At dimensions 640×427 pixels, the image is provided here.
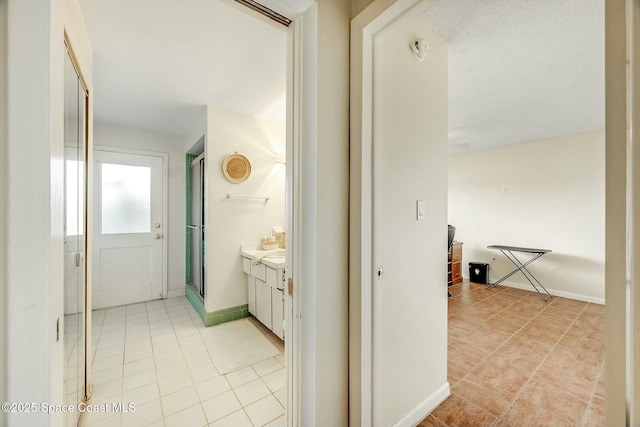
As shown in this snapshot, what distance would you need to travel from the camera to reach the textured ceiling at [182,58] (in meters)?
1.54

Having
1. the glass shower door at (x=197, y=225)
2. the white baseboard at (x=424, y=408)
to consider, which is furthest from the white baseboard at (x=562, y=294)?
the glass shower door at (x=197, y=225)

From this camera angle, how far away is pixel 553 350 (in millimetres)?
2393

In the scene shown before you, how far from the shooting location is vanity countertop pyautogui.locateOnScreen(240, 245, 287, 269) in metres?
2.38

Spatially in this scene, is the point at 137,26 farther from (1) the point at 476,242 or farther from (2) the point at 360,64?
(1) the point at 476,242

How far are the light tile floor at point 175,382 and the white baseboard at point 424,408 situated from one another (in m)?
0.73

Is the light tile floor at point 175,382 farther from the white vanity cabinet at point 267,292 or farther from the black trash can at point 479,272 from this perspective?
the black trash can at point 479,272

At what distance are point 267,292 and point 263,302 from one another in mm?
175

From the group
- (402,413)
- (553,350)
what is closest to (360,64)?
(402,413)

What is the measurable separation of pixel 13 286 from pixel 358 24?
1.49m

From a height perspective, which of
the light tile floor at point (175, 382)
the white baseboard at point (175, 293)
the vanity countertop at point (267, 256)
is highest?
the vanity countertop at point (267, 256)

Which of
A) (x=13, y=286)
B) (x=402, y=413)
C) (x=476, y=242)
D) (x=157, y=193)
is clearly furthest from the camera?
(x=476, y=242)

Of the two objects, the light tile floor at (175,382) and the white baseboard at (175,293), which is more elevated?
the white baseboard at (175,293)

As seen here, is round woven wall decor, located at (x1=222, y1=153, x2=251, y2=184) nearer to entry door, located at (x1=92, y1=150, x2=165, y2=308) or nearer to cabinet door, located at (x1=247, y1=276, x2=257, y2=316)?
cabinet door, located at (x1=247, y1=276, x2=257, y2=316)

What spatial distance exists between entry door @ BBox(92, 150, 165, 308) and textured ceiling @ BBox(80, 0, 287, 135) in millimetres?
757
